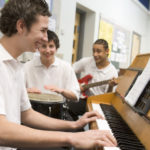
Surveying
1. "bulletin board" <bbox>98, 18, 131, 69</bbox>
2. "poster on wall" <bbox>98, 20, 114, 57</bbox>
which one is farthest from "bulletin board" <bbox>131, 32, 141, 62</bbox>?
"poster on wall" <bbox>98, 20, 114, 57</bbox>

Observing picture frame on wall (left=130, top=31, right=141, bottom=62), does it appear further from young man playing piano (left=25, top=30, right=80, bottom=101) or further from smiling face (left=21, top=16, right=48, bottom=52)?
smiling face (left=21, top=16, right=48, bottom=52)

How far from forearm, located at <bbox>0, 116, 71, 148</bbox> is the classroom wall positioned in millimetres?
2271

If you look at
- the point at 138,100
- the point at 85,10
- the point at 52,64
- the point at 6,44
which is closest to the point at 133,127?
the point at 138,100

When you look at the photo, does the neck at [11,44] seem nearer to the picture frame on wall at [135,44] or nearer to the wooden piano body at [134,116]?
the wooden piano body at [134,116]

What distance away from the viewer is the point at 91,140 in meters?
0.71

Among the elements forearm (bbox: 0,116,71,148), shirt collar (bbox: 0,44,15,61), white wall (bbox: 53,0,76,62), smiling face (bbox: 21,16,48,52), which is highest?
white wall (bbox: 53,0,76,62)

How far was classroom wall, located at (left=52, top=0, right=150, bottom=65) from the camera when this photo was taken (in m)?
2.99

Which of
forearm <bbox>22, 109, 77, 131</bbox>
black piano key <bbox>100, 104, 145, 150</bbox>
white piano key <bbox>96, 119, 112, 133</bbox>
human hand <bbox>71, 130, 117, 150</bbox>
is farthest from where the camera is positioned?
forearm <bbox>22, 109, 77, 131</bbox>

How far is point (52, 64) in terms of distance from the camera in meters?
1.98

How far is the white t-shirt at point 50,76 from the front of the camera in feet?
6.44

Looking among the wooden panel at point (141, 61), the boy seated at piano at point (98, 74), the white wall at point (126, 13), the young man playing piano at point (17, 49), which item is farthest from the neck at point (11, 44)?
the white wall at point (126, 13)

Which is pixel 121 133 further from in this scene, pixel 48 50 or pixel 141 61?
Answer: pixel 48 50

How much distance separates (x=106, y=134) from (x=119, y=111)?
752 mm

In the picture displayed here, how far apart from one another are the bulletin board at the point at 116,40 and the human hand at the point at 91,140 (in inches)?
132
